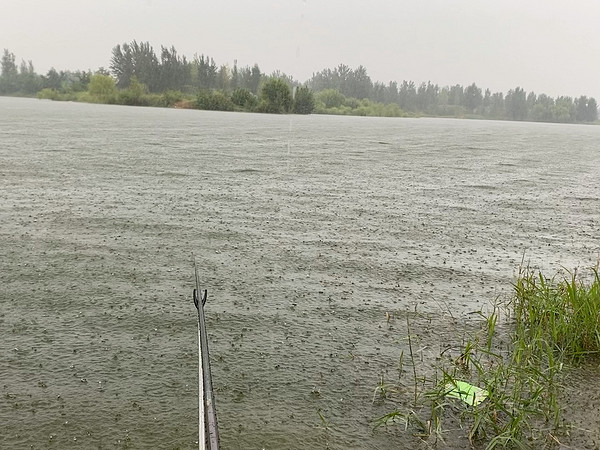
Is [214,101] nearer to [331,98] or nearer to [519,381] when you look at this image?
[331,98]

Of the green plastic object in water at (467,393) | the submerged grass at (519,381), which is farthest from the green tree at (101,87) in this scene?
the green plastic object in water at (467,393)

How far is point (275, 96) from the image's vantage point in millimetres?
96250

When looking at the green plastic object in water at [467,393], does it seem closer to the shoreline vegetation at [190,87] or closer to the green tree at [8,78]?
the shoreline vegetation at [190,87]

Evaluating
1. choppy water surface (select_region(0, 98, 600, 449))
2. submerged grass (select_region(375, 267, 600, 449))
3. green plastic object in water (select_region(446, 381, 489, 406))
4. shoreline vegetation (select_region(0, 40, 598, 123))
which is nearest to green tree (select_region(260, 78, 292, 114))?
shoreline vegetation (select_region(0, 40, 598, 123))

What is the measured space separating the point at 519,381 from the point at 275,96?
310ft

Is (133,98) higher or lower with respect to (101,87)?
lower

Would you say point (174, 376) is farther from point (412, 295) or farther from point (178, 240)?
point (178, 240)

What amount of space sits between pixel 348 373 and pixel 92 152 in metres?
19.6

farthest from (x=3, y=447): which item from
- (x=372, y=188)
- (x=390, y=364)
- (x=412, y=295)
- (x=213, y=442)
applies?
(x=372, y=188)

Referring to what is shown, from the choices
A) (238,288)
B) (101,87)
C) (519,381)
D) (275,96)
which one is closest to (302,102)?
(275,96)

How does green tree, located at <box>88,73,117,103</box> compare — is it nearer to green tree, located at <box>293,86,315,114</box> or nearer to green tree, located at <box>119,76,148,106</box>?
green tree, located at <box>119,76,148,106</box>

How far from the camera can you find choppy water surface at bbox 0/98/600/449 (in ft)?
14.7

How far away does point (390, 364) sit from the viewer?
18.1 feet

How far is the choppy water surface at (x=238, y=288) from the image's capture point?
4.49 m
